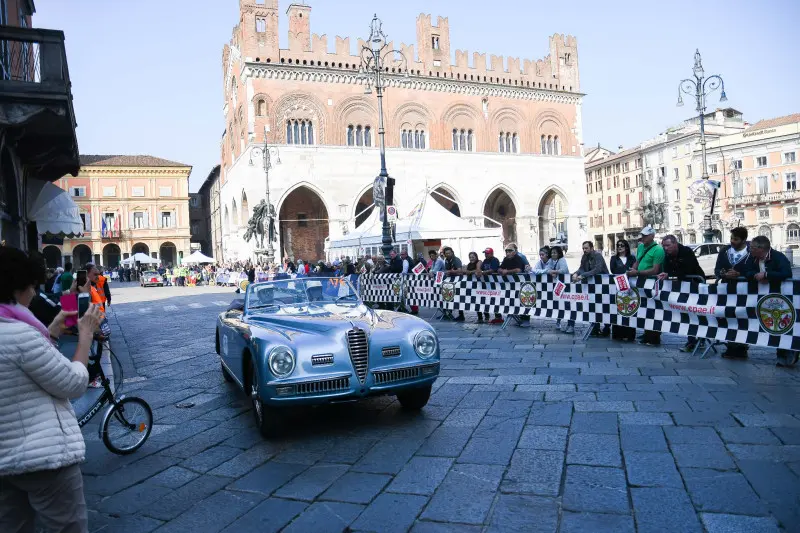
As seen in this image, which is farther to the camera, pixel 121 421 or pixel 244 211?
pixel 244 211

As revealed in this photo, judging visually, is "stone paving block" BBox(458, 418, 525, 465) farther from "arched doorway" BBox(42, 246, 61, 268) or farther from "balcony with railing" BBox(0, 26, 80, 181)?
"arched doorway" BBox(42, 246, 61, 268)

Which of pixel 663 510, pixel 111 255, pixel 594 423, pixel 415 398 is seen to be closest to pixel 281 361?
Answer: pixel 415 398

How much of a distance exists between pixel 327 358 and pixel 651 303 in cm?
539

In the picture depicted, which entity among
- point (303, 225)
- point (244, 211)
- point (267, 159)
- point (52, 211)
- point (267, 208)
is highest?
point (267, 159)

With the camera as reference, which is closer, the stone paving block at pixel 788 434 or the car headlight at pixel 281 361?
the stone paving block at pixel 788 434

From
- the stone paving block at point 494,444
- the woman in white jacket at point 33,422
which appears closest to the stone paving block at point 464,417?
the stone paving block at point 494,444

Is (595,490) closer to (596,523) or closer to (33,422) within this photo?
(596,523)

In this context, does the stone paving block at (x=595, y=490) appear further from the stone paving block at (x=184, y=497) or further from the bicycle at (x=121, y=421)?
the bicycle at (x=121, y=421)

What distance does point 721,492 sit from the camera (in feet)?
11.4

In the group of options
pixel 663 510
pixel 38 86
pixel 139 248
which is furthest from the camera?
pixel 139 248

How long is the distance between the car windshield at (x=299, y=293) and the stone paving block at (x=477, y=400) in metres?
1.48

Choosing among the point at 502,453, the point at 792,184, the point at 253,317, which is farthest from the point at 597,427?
the point at 792,184

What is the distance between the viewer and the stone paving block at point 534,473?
3660 mm

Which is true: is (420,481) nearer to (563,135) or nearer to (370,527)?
(370,527)
